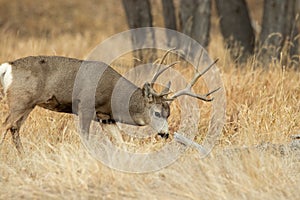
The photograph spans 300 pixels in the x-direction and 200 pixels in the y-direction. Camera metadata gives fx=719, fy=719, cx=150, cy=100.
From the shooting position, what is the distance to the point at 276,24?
11.8 metres

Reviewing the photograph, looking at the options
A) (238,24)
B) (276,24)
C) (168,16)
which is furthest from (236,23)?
(168,16)

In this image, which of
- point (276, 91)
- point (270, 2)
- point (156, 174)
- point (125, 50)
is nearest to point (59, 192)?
point (156, 174)

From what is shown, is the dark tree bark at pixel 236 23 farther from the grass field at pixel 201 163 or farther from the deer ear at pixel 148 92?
the deer ear at pixel 148 92

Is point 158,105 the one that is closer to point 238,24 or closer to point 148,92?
point 148,92

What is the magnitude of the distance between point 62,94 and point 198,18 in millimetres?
4862

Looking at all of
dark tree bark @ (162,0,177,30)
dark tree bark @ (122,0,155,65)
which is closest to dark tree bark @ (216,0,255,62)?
dark tree bark @ (162,0,177,30)

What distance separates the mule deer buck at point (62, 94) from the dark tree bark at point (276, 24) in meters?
3.91

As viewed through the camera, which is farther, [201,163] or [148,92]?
[148,92]

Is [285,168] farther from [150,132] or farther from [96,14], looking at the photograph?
[96,14]

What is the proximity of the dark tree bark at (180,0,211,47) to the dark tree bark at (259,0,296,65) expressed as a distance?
94cm

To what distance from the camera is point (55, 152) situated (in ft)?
22.1

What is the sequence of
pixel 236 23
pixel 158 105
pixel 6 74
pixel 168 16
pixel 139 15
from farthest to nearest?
pixel 168 16, pixel 236 23, pixel 139 15, pixel 158 105, pixel 6 74

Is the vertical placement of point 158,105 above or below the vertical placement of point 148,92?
below

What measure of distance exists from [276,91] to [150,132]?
2276mm
